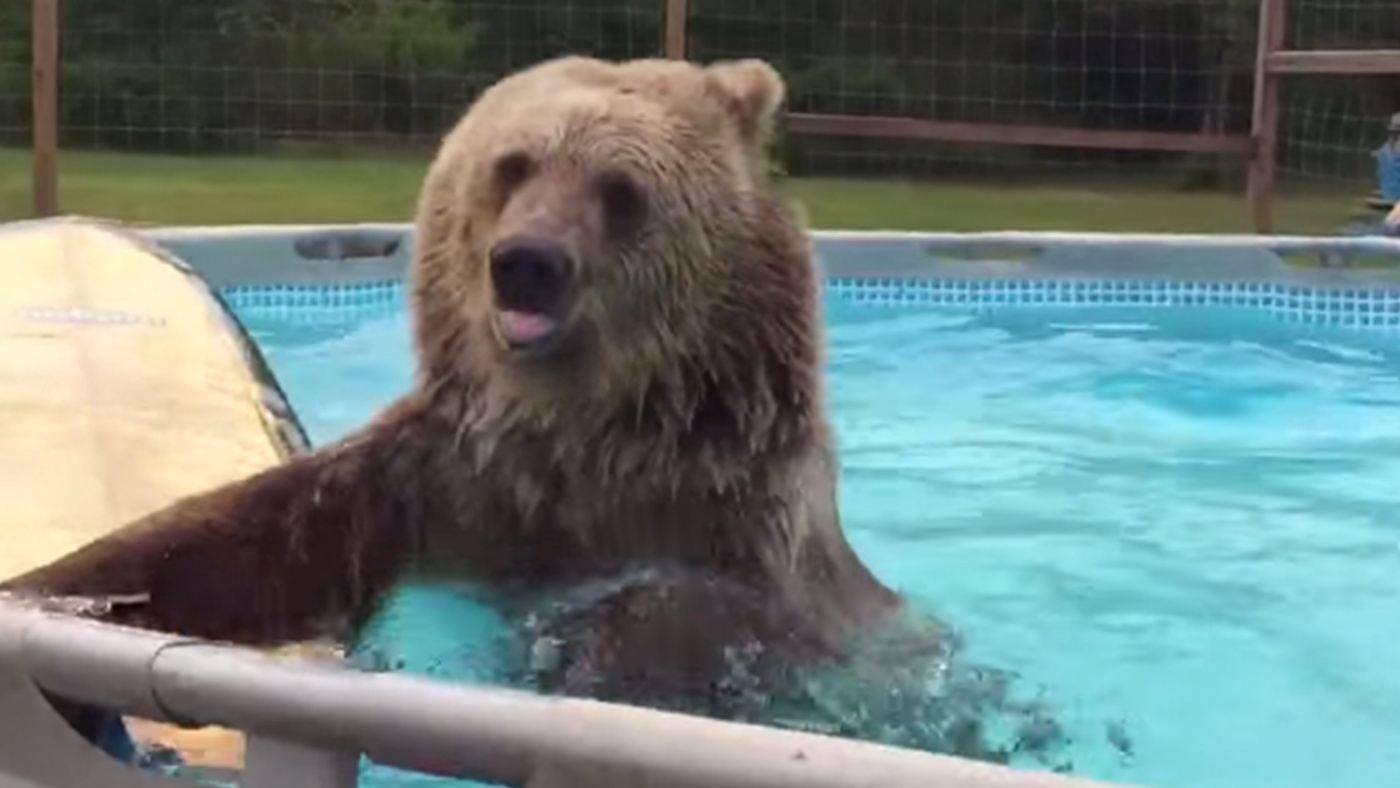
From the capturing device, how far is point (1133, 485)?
583 centimetres

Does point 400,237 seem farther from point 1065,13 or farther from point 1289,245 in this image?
point 1065,13

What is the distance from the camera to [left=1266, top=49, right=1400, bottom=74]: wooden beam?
10.3 meters

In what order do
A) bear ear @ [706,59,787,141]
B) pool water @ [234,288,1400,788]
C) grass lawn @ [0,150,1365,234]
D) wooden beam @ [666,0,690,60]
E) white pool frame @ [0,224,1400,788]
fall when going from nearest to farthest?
white pool frame @ [0,224,1400,788], bear ear @ [706,59,787,141], pool water @ [234,288,1400,788], wooden beam @ [666,0,690,60], grass lawn @ [0,150,1365,234]

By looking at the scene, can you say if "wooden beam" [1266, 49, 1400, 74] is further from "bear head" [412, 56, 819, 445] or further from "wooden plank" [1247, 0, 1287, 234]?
"bear head" [412, 56, 819, 445]

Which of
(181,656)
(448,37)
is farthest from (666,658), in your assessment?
(448,37)

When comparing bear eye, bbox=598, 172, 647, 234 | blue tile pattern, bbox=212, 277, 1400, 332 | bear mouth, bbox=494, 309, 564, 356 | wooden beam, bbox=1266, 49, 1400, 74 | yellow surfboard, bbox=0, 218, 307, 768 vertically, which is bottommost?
blue tile pattern, bbox=212, 277, 1400, 332

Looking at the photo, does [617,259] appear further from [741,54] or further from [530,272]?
[741,54]

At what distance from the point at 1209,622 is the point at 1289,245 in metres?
4.56

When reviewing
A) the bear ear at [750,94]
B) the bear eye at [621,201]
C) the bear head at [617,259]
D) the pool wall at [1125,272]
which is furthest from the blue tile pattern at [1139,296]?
the bear eye at [621,201]

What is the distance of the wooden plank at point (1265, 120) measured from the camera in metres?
11.7

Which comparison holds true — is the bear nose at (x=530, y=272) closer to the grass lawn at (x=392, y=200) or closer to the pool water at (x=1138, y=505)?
the pool water at (x=1138, y=505)

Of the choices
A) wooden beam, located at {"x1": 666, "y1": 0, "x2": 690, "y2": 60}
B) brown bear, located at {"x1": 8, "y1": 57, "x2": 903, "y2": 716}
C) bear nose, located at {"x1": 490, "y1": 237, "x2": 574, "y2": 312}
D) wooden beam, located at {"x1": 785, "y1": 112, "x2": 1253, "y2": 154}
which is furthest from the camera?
wooden beam, located at {"x1": 785, "y1": 112, "x2": 1253, "y2": 154}

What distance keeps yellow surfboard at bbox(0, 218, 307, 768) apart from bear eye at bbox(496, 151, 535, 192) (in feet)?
2.52

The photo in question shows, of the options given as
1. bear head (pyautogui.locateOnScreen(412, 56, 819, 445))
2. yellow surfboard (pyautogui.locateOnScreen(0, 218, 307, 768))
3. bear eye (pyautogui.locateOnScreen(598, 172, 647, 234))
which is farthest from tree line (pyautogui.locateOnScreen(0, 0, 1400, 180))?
bear eye (pyautogui.locateOnScreen(598, 172, 647, 234))
